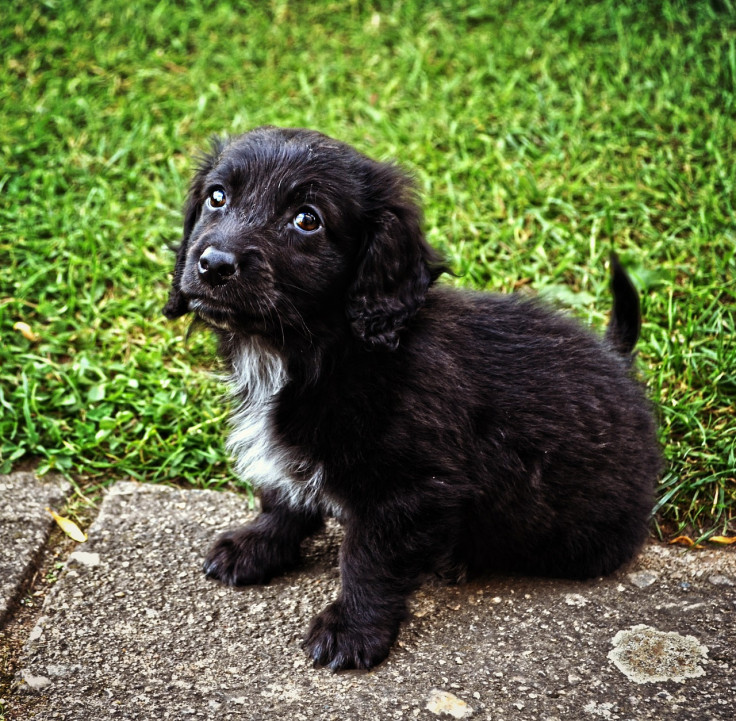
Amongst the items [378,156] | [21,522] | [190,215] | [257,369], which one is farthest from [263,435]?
[378,156]

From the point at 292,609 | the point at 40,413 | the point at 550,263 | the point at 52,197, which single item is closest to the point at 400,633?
the point at 292,609

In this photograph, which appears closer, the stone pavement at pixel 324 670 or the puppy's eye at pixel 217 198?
the stone pavement at pixel 324 670

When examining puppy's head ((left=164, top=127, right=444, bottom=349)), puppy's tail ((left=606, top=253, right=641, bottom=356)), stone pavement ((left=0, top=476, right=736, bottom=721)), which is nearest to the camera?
stone pavement ((left=0, top=476, right=736, bottom=721))

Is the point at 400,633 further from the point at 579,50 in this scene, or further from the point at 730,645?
the point at 579,50

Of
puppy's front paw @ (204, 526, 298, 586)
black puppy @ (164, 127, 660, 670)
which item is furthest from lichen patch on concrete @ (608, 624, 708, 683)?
puppy's front paw @ (204, 526, 298, 586)

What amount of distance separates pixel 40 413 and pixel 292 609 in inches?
62.4

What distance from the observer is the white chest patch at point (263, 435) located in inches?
110

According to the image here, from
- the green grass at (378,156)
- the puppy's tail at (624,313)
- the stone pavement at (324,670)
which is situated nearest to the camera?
the stone pavement at (324,670)

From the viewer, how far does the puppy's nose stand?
2.54 metres

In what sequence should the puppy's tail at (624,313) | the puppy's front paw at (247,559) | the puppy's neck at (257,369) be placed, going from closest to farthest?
the puppy's neck at (257,369), the puppy's front paw at (247,559), the puppy's tail at (624,313)

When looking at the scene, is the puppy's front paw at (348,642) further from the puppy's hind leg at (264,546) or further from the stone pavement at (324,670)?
the puppy's hind leg at (264,546)

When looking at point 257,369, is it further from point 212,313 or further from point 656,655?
point 656,655

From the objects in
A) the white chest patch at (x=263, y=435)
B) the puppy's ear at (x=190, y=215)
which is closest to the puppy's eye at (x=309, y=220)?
the white chest patch at (x=263, y=435)

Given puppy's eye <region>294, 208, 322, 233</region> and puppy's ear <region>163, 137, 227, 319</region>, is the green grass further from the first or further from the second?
puppy's eye <region>294, 208, 322, 233</region>
